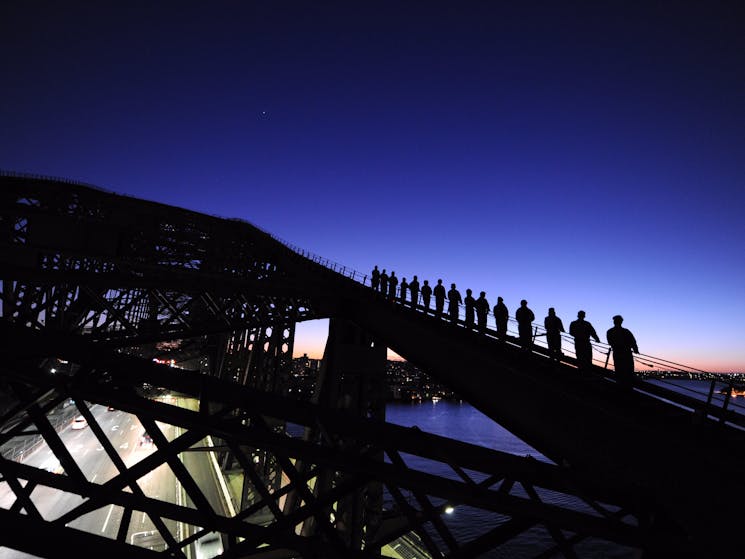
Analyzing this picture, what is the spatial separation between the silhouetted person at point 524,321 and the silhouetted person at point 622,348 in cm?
260

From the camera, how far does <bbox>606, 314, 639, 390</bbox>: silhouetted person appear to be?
741cm

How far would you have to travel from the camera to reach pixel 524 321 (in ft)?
34.1

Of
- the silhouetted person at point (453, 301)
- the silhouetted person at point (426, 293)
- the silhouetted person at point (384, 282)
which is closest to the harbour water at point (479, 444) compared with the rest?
the silhouetted person at point (453, 301)

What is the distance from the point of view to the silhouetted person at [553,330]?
9.46 metres

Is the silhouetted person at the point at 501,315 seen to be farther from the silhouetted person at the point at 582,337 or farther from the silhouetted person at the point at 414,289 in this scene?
the silhouetted person at the point at 414,289

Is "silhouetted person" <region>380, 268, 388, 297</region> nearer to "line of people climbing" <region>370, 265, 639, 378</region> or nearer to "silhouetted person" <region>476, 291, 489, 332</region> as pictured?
"line of people climbing" <region>370, 265, 639, 378</region>

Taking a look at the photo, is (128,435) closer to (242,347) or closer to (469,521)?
(242,347)

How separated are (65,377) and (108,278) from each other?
18.1ft

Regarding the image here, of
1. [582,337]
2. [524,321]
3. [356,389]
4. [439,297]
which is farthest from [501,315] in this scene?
[356,389]

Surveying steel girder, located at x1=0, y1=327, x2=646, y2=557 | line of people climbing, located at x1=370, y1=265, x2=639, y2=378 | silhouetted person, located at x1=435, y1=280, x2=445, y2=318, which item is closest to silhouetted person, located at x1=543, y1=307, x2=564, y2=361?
line of people climbing, located at x1=370, y1=265, x2=639, y2=378

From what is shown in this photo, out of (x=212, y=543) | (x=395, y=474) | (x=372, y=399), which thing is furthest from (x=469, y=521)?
(x=395, y=474)

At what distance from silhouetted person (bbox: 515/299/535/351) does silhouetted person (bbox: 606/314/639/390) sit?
2598mm

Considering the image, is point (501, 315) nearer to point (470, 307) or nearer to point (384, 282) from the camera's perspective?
point (470, 307)

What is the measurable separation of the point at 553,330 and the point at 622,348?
6.89ft
